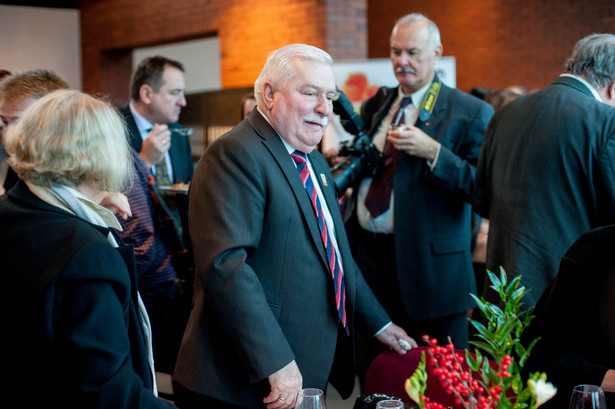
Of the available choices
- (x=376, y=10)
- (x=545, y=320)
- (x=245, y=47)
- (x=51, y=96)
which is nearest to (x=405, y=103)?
(x=545, y=320)

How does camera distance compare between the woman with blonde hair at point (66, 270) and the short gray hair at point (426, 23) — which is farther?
the short gray hair at point (426, 23)

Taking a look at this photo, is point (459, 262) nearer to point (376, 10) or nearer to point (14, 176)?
point (14, 176)

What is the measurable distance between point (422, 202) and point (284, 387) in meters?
1.24

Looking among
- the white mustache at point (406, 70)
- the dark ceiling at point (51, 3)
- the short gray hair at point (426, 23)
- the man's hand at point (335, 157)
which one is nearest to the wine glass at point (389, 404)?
the man's hand at point (335, 157)

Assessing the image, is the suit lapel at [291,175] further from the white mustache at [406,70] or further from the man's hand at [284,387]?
the white mustache at [406,70]

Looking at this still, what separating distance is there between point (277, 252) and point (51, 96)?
71 cm

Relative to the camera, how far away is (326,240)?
1879mm

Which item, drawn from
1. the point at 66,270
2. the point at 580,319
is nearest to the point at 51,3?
the point at 66,270

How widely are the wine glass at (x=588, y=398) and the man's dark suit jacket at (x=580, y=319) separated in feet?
0.90

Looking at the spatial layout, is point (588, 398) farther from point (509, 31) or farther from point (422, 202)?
point (509, 31)

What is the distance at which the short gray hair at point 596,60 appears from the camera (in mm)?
2293

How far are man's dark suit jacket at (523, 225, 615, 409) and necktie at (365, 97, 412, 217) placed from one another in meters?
1.25

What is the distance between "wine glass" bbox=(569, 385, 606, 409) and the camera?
4.01ft

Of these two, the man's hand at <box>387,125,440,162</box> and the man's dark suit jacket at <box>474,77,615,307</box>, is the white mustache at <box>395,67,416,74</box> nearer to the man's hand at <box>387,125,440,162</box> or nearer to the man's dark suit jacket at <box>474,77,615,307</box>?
the man's hand at <box>387,125,440,162</box>
